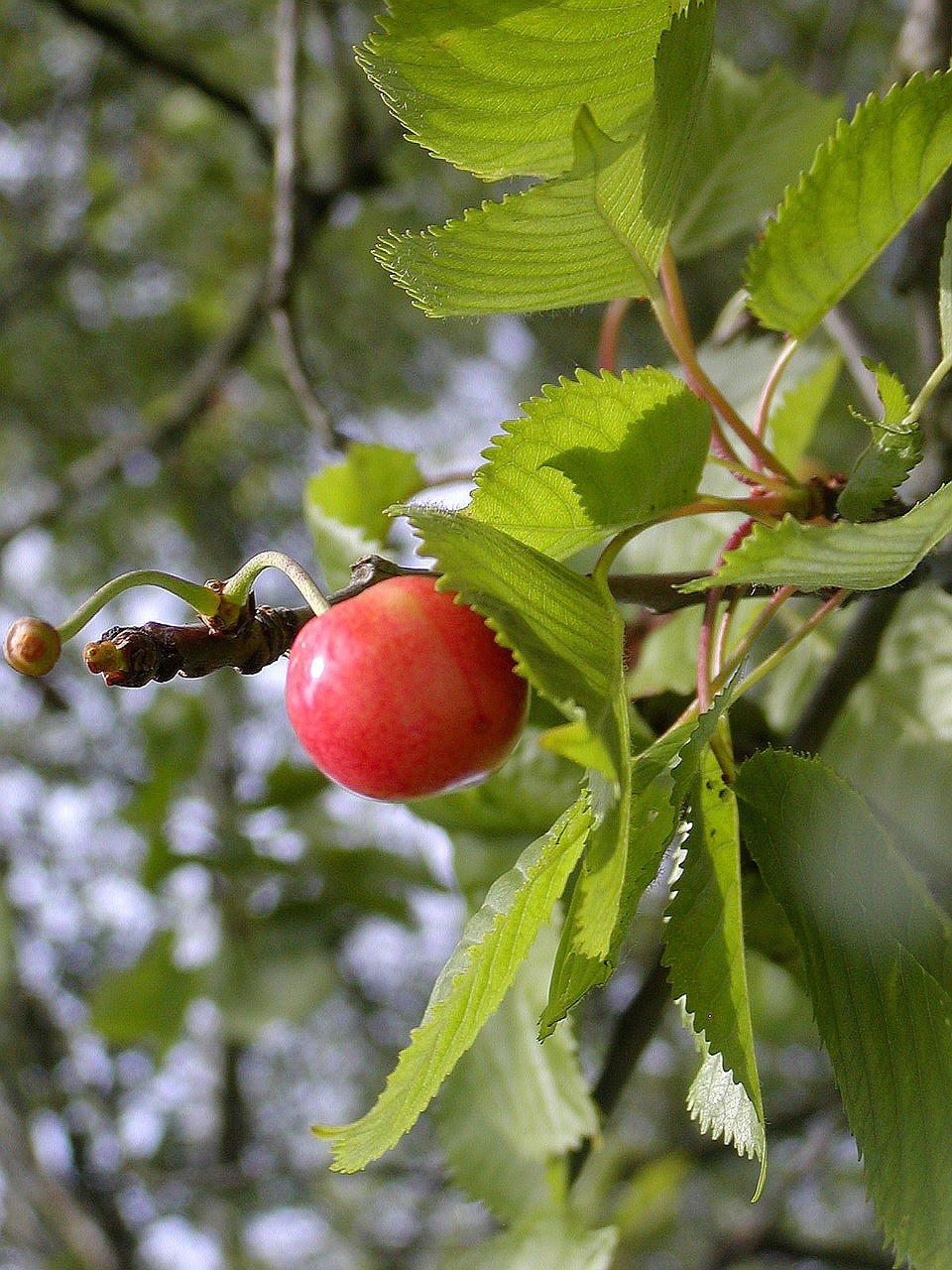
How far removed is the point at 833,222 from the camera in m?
0.59

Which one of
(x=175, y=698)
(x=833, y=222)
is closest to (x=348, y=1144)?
(x=833, y=222)

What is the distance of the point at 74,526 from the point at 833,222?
3.23m

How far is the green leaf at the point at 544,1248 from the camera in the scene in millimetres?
912

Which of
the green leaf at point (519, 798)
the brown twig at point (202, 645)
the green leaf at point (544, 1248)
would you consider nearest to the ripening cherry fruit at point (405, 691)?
the brown twig at point (202, 645)

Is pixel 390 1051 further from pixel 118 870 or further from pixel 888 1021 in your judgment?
pixel 888 1021

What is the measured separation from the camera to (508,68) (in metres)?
0.56

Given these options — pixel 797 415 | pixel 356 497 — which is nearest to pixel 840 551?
pixel 797 415

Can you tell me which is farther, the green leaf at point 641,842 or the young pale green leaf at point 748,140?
the young pale green leaf at point 748,140

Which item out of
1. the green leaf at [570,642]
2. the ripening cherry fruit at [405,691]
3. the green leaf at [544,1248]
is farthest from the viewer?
the green leaf at [544,1248]

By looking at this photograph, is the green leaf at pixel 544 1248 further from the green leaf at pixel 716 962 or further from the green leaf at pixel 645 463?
the green leaf at pixel 645 463

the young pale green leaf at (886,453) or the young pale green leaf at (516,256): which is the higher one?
the young pale green leaf at (516,256)

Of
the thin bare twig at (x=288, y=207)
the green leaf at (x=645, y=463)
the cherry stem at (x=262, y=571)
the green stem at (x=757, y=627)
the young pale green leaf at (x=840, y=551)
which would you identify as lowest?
the young pale green leaf at (x=840, y=551)

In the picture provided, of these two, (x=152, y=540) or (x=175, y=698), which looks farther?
(x=152, y=540)

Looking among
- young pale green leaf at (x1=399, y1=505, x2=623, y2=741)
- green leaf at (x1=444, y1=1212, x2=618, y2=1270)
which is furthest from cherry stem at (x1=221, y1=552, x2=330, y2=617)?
green leaf at (x1=444, y1=1212, x2=618, y2=1270)
